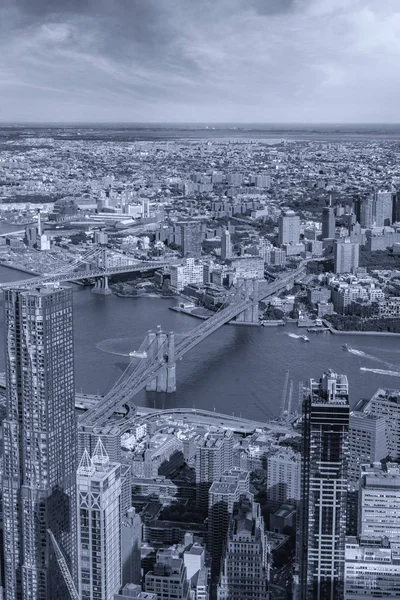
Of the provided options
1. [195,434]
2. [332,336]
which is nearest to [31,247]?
[332,336]

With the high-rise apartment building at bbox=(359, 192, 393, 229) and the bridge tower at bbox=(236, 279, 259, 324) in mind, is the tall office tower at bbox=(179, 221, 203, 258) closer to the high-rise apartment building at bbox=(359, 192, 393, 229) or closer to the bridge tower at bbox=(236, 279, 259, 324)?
the bridge tower at bbox=(236, 279, 259, 324)

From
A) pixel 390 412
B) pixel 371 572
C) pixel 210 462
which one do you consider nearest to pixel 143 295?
pixel 390 412

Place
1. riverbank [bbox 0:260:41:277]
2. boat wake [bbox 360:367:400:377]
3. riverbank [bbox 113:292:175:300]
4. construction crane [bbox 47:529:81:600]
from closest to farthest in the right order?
construction crane [bbox 47:529:81:600]
boat wake [bbox 360:367:400:377]
riverbank [bbox 0:260:41:277]
riverbank [bbox 113:292:175:300]

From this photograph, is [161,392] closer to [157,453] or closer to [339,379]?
[157,453]

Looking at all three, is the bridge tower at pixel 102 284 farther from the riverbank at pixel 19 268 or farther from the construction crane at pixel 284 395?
the construction crane at pixel 284 395

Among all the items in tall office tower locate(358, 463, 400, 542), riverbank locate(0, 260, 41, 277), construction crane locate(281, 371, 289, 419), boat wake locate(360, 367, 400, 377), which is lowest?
boat wake locate(360, 367, 400, 377)

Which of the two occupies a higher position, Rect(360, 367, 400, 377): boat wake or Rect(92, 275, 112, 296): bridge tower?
Rect(92, 275, 112, 296): bridge tower

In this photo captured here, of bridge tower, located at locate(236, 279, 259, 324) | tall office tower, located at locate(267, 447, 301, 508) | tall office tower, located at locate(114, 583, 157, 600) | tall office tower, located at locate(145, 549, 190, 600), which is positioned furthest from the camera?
bridge tower, located at locate(236, 279, 259, 324)

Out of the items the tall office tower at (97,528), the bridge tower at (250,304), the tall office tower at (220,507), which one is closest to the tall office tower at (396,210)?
the bridge tower at (250,304)

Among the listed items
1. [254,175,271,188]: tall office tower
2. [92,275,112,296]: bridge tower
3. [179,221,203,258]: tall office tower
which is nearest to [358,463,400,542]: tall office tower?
[92,275,112,296]: bridge tower
